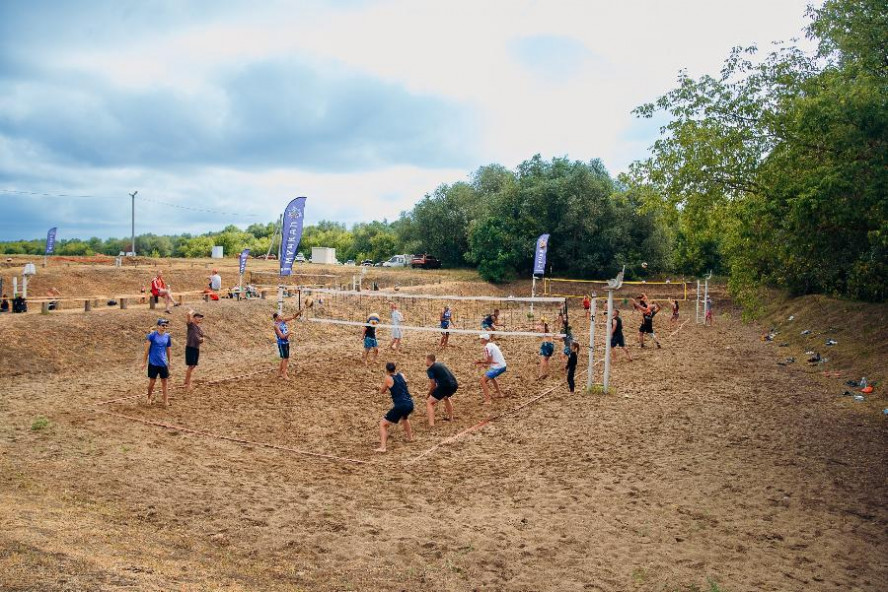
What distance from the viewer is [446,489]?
8664mm

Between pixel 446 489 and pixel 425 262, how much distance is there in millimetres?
45947

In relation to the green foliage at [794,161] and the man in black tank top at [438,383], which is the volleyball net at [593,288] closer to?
the green foliage at [794,161]

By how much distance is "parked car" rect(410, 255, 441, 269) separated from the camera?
5428 cm

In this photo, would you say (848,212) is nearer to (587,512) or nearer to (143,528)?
(587,512)

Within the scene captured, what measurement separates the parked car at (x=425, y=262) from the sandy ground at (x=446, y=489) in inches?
1515

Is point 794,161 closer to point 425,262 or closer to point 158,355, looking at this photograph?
point 158,355

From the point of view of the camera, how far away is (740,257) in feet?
52.1

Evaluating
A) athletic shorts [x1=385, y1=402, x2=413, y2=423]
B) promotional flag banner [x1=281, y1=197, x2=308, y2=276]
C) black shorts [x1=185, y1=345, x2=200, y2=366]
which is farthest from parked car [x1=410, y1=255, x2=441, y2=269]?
athletic shorts [x1=385, y1=402, x2=413, y2=423]

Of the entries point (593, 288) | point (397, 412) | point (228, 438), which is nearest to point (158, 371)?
point (228, 438)

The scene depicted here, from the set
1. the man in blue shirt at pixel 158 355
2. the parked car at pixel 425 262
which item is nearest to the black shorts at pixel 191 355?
the man in blue shirt at pixel 158 355

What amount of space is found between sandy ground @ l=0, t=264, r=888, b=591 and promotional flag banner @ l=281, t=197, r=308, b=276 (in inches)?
307

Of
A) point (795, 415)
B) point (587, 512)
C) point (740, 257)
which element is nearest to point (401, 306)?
point (740, 257)

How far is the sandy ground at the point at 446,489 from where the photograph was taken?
627 cm

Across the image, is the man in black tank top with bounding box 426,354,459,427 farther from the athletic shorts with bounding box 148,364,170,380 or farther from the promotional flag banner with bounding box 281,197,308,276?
the promotional flag banner with bounding box 281,197,308,276
